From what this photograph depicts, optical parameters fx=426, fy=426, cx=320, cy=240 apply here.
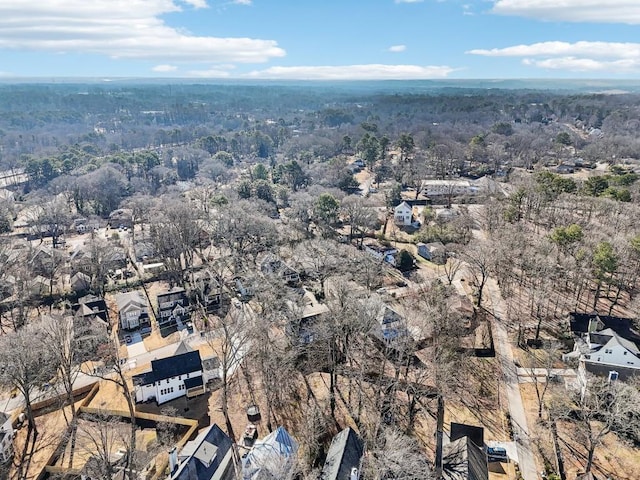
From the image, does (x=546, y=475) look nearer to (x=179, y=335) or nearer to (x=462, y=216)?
(x=179, y=335)

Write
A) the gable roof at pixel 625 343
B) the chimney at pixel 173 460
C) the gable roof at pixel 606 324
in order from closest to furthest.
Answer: the chimney at pixel 173 460, the gable roof at pixel 625 343, the gable roof at pixel 606 324

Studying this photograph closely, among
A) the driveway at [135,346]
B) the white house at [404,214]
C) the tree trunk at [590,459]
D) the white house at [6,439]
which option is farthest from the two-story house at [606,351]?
the white house at [6,439]

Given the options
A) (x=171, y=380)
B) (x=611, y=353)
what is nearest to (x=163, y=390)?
(x=171, y=380)

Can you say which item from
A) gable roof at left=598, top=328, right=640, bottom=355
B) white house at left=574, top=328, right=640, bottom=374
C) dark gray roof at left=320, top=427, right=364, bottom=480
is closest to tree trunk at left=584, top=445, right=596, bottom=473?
white house at left=574, top=328, right=640, bottom=374

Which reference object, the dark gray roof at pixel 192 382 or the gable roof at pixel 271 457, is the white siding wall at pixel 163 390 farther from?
the gable roof at pixel 271 457

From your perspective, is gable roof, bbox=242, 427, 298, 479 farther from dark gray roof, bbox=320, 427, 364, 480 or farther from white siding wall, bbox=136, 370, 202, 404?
white siding wall, bbox=136, 370, 202, 404

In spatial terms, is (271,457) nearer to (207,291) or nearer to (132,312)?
(132,312)
